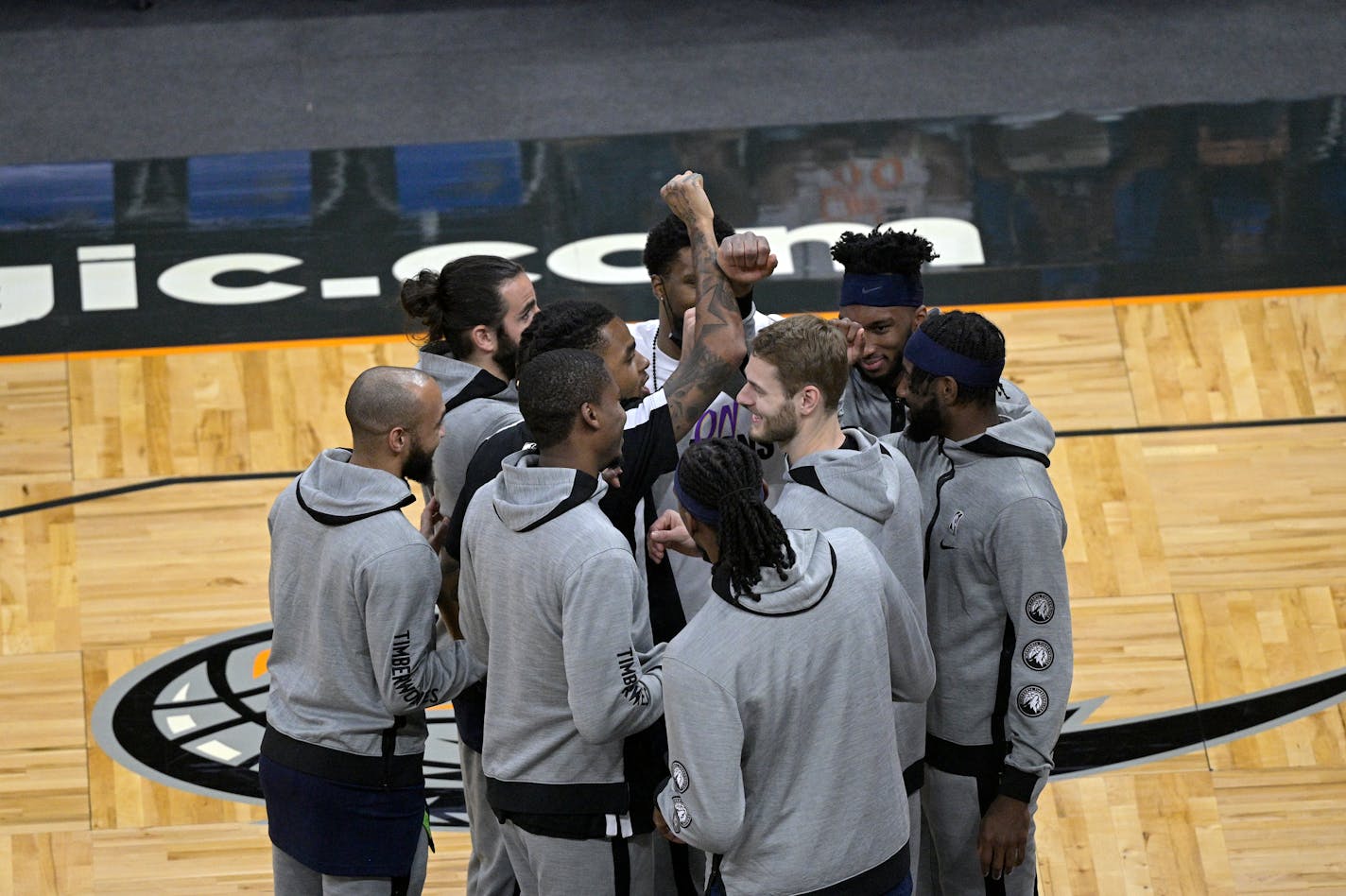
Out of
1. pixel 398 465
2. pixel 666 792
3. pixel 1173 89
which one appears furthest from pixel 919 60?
pixel 666 792

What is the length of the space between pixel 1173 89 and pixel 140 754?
5358 millimetres

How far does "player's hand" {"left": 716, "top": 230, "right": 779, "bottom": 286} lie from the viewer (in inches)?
122

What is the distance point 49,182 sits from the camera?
6.76 meters

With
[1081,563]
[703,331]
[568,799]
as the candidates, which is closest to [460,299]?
[703,331]

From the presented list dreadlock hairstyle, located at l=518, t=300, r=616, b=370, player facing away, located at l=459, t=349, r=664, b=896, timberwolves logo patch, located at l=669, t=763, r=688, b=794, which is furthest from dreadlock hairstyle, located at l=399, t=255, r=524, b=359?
timberwolves logo patch, located at l=669, t=763, r=688, b=794

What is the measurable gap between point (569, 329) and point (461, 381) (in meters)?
0.42

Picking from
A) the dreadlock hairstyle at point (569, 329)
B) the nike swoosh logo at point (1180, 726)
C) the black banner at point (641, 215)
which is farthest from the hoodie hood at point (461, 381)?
the black banner at point (641, 215)

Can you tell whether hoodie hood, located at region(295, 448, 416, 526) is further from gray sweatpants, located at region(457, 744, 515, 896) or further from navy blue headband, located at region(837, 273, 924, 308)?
navy blue headband, located at region(837, 273, 924, 308)

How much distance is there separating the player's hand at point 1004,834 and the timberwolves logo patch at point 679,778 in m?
0.89

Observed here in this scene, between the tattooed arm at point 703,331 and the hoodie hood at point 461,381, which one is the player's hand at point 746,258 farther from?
the hoodie hood at point 461,381

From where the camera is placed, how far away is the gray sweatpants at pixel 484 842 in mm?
3438

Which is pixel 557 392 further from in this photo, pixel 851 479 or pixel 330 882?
pixel 330 882

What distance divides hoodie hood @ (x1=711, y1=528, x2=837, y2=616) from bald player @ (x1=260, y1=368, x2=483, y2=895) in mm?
787

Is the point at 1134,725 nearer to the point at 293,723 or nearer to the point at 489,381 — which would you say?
the point at 489,381
